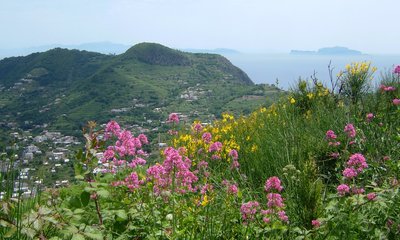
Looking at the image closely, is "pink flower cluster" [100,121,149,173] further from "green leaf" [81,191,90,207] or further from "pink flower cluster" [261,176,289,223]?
"pink flower cluster" [261,176,289,223]

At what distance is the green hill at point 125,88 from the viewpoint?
117188 mm

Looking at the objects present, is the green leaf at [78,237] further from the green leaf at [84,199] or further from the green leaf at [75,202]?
the green leaf at [75,202]

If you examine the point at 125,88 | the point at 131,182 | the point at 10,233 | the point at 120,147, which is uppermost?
the point at 120,147

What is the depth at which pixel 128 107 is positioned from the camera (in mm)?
126188

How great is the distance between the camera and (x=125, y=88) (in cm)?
14588

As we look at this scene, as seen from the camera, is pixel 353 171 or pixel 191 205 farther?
pixel 191 205

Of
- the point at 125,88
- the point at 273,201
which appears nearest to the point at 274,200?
the point at 273,201

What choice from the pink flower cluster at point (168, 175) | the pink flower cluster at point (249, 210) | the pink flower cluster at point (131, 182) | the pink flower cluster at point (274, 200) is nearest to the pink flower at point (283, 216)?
the pink flower cluster at point (274, 200)

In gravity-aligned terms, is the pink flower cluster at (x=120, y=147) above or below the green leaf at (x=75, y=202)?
above

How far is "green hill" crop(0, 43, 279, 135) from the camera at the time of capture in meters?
117

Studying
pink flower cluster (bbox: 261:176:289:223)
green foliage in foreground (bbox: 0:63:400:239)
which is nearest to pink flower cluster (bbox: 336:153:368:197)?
green foliage in foreground (bbox: 0:63:400:239)

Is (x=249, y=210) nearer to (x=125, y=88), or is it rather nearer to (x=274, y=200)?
(x=274, y=200)

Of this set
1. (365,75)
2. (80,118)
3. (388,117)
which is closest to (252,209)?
(388,117)

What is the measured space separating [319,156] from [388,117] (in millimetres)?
1340
